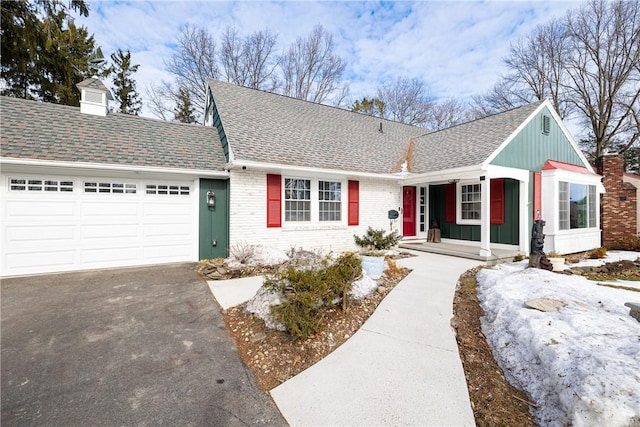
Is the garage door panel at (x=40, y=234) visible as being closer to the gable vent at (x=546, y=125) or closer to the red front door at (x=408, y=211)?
the red front door at (x=408, y=211)

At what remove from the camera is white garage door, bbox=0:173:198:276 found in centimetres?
630

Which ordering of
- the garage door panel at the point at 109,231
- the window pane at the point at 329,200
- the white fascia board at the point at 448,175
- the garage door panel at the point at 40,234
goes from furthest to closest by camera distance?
the window pane at the point at 329,200
the white fascia board at the point at 448,175
the garage door panel at the point at 109,231
the garage door panel at the point at 40,234

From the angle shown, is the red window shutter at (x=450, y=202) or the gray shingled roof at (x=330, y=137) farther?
the red window shutter at (x=450, y=202)

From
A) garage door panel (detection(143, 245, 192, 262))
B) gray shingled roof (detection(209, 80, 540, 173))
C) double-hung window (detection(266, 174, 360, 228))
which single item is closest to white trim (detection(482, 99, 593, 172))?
gray shingled roof (detection(209, 80, 540, 173))

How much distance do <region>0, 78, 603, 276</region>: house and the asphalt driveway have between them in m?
2.04

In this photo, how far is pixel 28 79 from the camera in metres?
13.2

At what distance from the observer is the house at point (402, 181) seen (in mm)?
8062

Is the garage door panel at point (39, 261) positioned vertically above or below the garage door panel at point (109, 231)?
below

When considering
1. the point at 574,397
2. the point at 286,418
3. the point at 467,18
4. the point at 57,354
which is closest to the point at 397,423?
the point at 286,418

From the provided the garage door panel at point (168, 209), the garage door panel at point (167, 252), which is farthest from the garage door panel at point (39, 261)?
the garage door panel at point (168, 209)

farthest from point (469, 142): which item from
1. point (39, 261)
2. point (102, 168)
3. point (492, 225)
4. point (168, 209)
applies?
point (39, 261)

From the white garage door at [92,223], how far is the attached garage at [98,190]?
2 centimetres

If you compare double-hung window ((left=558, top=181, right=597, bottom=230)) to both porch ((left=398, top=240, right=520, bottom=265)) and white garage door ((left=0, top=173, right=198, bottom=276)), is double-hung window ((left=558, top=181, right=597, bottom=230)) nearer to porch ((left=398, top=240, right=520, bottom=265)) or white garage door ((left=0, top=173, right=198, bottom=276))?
porch ((left=398, top=240, right=520, bottom=265))

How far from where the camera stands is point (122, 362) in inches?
121
